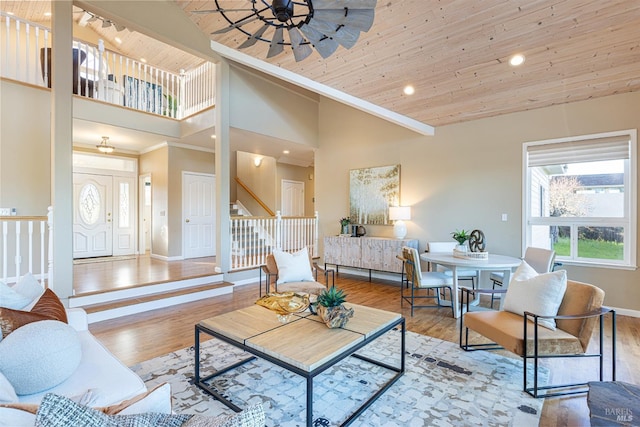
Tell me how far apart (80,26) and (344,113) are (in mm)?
6531

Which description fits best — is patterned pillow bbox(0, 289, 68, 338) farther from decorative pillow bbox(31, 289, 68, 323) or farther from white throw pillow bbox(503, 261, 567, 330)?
white throw pillow bbox(503, 261, 567, 330)

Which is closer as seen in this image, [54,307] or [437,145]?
[54,307]

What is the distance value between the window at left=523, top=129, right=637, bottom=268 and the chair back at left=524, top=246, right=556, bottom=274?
2.48 feet

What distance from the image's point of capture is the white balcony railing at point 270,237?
579cm

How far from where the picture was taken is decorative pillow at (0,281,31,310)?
6.04 feet

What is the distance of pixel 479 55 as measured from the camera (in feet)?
11.6

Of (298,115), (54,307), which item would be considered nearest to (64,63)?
(54,307)

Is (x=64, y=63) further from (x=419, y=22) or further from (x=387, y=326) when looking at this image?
(x=387, y=326)

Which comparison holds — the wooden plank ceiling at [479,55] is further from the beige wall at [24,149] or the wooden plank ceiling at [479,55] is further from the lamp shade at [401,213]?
the beige wall at [24,149]

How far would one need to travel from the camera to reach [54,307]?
6.40 ft

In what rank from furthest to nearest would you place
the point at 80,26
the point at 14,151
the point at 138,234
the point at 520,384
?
the point at 138,234
the point at 80,26
the point at 14,151
the point at 520,384

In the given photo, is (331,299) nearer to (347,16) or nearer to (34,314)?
(34,314)

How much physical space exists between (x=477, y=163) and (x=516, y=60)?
5.67 feet

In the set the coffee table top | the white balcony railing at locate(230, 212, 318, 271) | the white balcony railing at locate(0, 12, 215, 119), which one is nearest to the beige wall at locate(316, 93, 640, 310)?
the white balcony railing at locate(230, 212, 318, 271)
